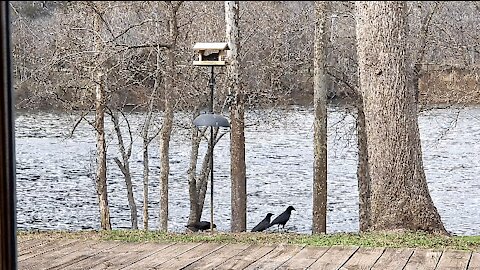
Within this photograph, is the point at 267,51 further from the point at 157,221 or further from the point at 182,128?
the point at 157,221

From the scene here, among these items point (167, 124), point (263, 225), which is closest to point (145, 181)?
point (167, 124)

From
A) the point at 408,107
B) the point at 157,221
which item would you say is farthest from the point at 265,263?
the point at 157,221

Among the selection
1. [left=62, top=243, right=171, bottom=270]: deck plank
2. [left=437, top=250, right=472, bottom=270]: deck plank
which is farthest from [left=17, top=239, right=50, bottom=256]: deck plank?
[left=437, top=250, right=472, bottom=270]: deck plank

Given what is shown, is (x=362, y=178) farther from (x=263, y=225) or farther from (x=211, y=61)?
(x=211, y=61)

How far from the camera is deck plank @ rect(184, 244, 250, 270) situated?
2461 millimetres

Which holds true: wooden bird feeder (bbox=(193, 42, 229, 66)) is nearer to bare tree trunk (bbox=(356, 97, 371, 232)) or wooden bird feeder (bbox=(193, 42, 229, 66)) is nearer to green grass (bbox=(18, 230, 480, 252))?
green grass (bbox=(18, 230, 480, 252))

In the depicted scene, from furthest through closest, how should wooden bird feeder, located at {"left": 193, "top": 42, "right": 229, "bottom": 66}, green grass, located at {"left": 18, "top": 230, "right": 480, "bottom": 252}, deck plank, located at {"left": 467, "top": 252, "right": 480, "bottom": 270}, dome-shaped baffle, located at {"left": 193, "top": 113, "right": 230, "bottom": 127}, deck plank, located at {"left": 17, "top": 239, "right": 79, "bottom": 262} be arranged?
wooden bird feeder, located at {"left": 193, "top": 42, "right": 229, "bottom": 66}, dome-shaped baffle, located at {"left": 193, "top": 113, "right": 230, "bottom": 127}, green grass, located at {"left": 18, "top": 230, "right": 480, "bottom": 252}, deck plank, located at {"left": 17, "top": 239, "right": 79, "bottom": 262}, deck plank, located at {"left": 467, "top": 252, "right": 480, "bottom": 270}

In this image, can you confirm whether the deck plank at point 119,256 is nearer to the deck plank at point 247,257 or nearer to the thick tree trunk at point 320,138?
the deck plank at point 247,257

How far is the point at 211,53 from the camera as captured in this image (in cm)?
330

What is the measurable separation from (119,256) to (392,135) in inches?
47.1

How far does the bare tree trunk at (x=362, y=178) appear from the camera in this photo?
4.12m

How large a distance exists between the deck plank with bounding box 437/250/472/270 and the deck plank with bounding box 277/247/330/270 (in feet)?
1.37

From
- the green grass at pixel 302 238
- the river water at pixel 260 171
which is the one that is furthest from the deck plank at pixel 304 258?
the river water at pixel 260 171

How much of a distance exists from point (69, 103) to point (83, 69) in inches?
8.3
